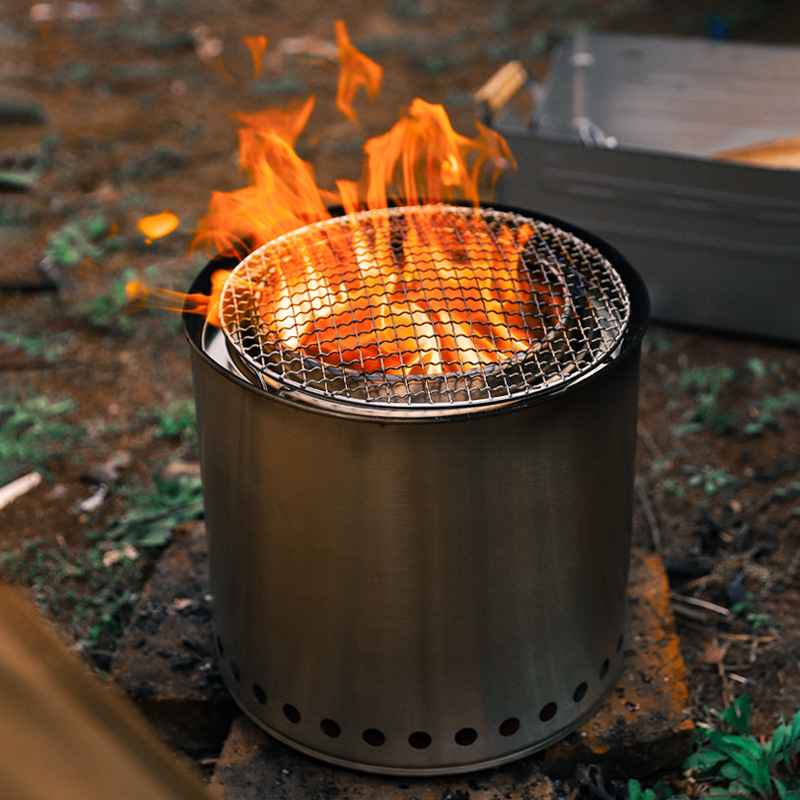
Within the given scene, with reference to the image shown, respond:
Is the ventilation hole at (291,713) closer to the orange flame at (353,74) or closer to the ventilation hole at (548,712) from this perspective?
the ventilation hole at (548,712)

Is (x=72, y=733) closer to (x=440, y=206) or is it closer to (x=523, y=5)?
(x=440, y=206)

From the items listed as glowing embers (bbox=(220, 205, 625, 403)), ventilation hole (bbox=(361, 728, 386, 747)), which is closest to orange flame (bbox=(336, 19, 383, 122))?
glowing embers (bbox=(220, 205, 625, 403))

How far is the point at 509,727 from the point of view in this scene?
6.18ft

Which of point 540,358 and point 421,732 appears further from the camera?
point 421,732

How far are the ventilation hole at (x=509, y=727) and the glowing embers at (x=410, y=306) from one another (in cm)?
72

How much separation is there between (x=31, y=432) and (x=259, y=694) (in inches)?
69.8

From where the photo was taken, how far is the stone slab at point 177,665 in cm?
218

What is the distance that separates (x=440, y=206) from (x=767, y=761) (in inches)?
56.5

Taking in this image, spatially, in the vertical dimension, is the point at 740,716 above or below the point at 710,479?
above

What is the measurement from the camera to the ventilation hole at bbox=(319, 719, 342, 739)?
1.88 metres

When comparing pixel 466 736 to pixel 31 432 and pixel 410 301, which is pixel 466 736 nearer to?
pixel 410 301

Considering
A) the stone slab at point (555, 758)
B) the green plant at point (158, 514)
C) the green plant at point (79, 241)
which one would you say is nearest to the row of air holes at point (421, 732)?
the stone slab at point (555, 758)

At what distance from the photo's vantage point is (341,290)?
1.85 metres

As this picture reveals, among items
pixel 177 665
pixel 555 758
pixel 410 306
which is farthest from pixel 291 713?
pixel 410 306
